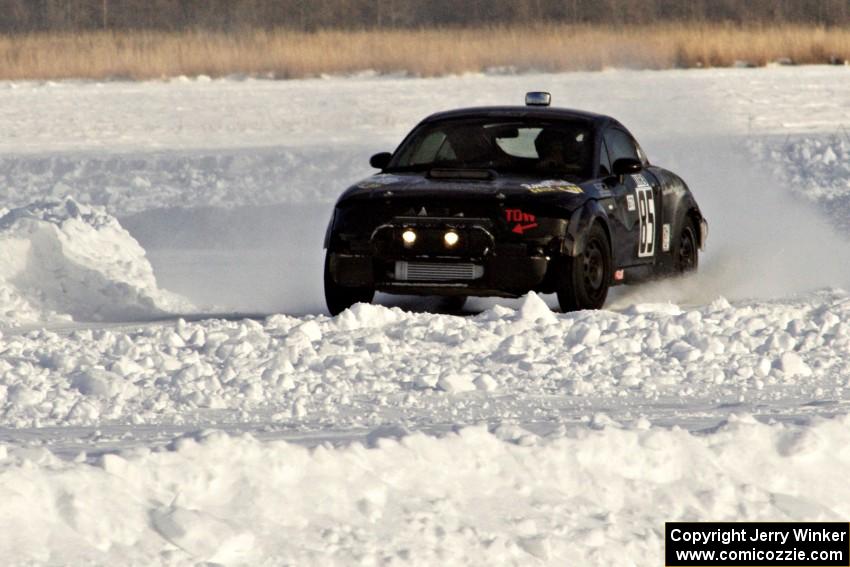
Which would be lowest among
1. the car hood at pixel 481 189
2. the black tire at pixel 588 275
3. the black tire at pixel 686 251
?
the black tire at pixel 686 251

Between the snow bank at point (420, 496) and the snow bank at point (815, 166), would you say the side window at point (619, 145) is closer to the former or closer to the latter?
the snow bank at point (420, 496)

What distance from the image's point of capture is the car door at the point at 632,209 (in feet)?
43.2

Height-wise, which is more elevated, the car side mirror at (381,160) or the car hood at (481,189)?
the car side mirror at (381,160)

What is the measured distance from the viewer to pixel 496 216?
12180 mm

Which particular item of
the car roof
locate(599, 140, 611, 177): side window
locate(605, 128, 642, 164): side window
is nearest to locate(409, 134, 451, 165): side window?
the car roof

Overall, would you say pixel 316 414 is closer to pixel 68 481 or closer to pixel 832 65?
pixel 68 481

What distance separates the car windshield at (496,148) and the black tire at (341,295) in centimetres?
97

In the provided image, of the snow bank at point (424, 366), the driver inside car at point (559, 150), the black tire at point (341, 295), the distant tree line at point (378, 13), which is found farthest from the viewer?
the distant tree line at point (378, 13)

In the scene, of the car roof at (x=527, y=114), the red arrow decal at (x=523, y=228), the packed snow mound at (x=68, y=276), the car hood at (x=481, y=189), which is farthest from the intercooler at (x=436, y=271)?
the packed snow mound at (x=68, y=276)

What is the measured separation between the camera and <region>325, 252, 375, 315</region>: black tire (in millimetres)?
12719

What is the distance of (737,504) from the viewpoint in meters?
7.55

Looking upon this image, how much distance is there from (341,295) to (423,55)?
26.5 m

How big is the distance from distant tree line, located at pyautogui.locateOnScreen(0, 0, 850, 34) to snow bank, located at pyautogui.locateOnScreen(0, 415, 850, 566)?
5469cm

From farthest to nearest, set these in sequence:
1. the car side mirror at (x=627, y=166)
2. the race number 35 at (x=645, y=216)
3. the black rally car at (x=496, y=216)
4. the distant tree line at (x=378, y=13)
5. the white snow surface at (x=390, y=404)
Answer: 1. the distant tree line at (x=378, y=13)
2. the race number 35 at (x=645, y=216)
3. the car side mirror at (x=627, y=166)
4. the black rally car at (x=496, y=216)
5. the white snow surface at (x=390, y=404)
